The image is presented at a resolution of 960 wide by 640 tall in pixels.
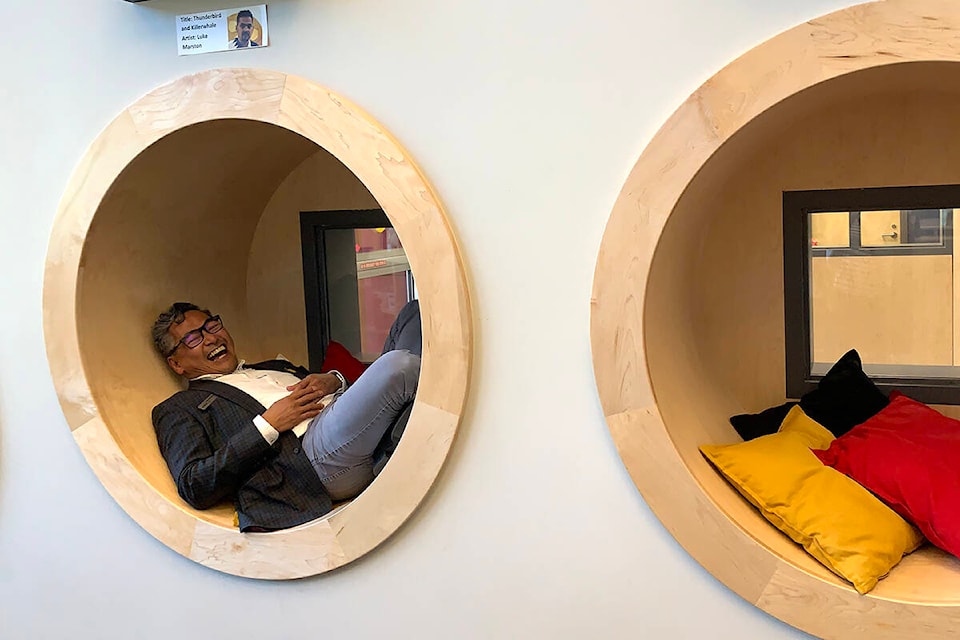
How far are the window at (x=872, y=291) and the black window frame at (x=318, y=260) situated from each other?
1.27 metres

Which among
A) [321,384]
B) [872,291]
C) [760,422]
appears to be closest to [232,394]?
[321,384]

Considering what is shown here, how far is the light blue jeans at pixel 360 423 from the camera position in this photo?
2.26 m

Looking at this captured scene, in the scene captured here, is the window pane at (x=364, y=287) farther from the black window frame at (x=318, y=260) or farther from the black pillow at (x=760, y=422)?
the black pillow at (x=760, y=422)

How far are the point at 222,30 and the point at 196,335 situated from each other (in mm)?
879

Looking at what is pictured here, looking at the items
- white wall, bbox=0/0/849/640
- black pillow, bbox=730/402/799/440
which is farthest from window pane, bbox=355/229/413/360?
black pillow, bbox=730/402/799/440

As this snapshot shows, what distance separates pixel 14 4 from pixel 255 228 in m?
1.03

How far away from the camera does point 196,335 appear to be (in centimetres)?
260

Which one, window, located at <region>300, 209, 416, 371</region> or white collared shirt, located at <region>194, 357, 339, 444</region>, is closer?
white collared shirt, located at <region>194, 357, 339, 444</region>

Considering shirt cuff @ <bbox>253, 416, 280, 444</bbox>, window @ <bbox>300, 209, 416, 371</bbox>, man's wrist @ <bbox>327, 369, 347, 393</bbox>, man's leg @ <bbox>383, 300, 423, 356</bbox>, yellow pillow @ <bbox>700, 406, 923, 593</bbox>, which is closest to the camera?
yellow pillow @ <bbox>700, 406, 923, 593</bbox>

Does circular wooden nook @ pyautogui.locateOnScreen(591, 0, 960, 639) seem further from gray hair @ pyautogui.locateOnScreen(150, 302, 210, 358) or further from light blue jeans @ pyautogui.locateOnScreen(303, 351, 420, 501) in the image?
gray hair @ pyautogui.locateOnScreen(150, 302, 210, 358)

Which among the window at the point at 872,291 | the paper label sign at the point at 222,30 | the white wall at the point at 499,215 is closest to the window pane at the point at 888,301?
the window at the point at 872,291

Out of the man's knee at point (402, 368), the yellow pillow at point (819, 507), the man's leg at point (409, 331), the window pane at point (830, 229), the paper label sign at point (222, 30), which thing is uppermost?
the paper label sign at point (222, 30)

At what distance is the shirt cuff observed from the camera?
235 centimetres

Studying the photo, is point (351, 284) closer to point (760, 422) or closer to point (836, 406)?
point (760, 422)
